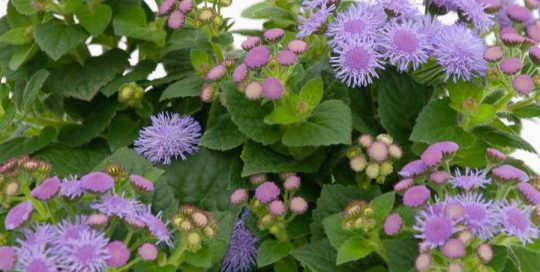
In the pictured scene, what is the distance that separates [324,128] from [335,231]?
0.96ft

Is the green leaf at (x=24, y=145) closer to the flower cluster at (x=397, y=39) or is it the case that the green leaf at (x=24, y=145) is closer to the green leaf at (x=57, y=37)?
the green leaf at (x=57, y=37)

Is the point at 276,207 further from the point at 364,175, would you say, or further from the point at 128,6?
the point at 128,6

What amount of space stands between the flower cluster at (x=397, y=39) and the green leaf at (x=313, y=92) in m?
0.08

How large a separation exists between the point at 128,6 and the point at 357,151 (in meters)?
0.88

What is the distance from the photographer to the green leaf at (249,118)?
202cm

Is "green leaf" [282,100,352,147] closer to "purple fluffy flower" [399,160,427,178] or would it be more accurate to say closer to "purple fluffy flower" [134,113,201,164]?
"purple fluffy flower" [399,160,427,178]

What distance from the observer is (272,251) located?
6.43 ft

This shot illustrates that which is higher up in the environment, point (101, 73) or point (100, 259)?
point (100, 259)

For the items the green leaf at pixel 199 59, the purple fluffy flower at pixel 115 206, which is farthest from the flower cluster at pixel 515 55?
the purple fluffy flower at pixel 115 206

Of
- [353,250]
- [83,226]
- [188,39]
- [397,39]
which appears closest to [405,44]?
[397,39]

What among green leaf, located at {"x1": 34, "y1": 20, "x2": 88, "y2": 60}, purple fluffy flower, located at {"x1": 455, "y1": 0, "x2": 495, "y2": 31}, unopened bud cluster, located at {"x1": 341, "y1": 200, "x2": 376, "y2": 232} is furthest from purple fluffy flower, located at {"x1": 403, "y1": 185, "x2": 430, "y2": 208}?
green leaf, located at {"x1": 34, "y1": 20, "x2": 88, "y2": 60}

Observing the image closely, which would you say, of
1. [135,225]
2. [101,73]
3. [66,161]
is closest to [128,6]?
[101,73]

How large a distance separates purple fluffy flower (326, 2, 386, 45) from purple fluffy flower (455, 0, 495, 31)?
0.20 m

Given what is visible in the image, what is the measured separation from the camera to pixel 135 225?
1583 mm
